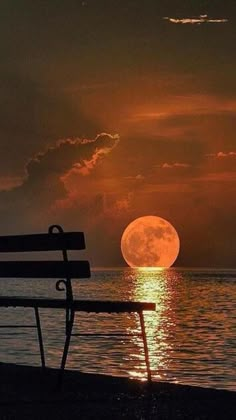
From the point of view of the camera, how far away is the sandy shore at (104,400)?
6.43 m

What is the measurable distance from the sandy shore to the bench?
0.27 meters

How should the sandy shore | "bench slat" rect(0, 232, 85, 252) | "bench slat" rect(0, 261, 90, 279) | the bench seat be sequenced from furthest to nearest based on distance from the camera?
Result: "bench slat" rect(0, 261, 90, 279)
"bench slat" rect(0, 232, 85, 252)
the bench seat
the sandy shore

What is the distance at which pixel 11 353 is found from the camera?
23.0 metres

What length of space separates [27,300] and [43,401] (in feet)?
4.43

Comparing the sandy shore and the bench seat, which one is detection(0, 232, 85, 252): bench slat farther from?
the sandy shore

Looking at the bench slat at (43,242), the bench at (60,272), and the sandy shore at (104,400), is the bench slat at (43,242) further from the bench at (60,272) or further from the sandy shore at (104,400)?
the sandy shore at (104,400)

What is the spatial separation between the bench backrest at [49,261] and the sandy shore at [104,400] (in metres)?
0.78

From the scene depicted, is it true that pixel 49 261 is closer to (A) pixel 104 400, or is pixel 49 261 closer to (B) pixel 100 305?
(B) pixel 100 305

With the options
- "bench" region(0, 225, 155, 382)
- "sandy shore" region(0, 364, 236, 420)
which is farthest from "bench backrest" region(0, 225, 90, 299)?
"sandy shore" region(0, 364, 236, 420)

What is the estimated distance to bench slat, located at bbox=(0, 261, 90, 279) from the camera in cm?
809

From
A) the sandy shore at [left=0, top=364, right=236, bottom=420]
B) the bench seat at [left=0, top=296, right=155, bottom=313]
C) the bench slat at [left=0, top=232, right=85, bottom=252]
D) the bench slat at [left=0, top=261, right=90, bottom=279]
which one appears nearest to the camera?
the sandy shore at [left=0, top=364, right=236, bottom=420]

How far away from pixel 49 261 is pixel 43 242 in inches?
10.1

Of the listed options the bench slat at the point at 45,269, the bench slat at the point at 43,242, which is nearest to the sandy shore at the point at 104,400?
the bench slat at the point at 45,269

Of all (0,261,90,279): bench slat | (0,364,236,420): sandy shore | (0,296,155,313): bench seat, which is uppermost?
(0,261,90,279): bench slat
